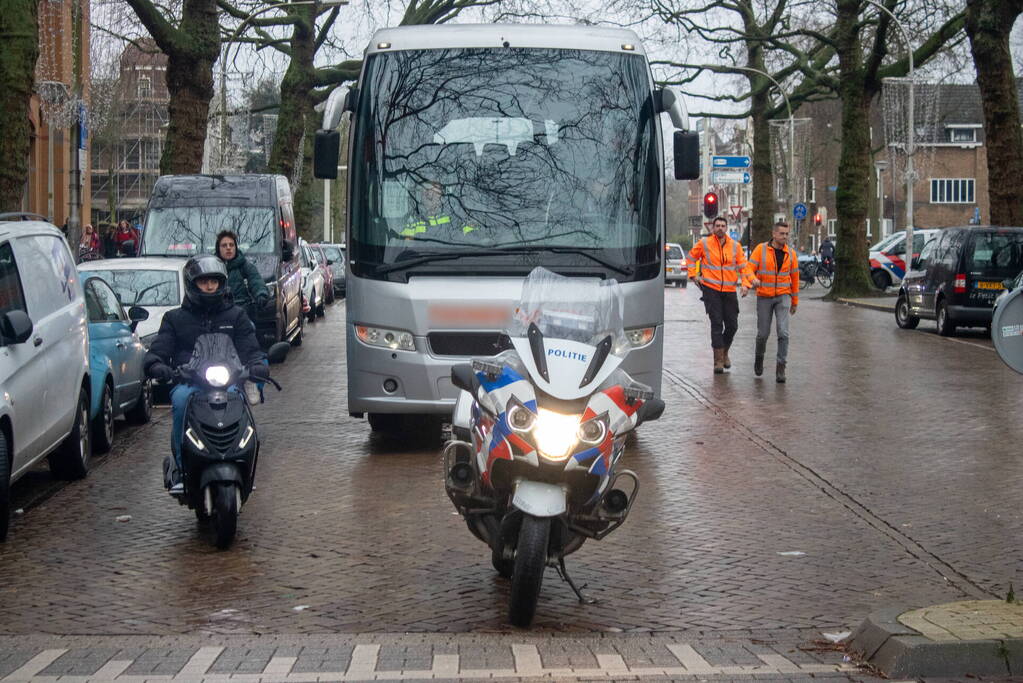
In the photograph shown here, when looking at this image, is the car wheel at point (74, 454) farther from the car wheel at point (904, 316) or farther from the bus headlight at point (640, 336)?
the car wheel at point (904, 316)

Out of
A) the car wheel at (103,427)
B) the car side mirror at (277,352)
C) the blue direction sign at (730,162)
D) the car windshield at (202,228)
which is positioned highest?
the blue direction sign at (730,162)

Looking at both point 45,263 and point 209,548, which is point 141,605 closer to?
point 209,548

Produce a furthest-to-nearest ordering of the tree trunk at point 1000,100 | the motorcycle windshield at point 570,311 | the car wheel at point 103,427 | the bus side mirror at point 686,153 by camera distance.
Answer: the tree trunk at point 1000,100 < the car wheel at point 103,427 < the bus side mirror at point 686,153 < the motorcycle windshield at point 570,311

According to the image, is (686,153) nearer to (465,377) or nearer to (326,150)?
(326,150)

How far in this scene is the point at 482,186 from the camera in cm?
1148

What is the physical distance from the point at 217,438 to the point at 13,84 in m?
7.96

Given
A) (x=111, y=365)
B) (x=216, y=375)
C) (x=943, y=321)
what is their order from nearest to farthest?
(x=216, y=375), (x=111, y=365), (x=943, y=321)

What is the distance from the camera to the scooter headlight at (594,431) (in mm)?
6215

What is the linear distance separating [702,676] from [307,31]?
34689 mm

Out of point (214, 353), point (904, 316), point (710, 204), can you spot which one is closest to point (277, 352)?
point (214, 353)

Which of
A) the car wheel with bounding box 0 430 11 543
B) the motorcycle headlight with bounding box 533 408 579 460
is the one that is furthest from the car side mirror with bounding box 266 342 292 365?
the motorcycle headlight with bounding box 533 408 579 460

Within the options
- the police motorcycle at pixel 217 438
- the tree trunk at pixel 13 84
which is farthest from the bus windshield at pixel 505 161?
the tree trunk at pixel 13 84

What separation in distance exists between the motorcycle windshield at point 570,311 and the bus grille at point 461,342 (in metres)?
4.60

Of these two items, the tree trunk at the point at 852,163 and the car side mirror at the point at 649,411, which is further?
the tree trunk at the point at 852,163
